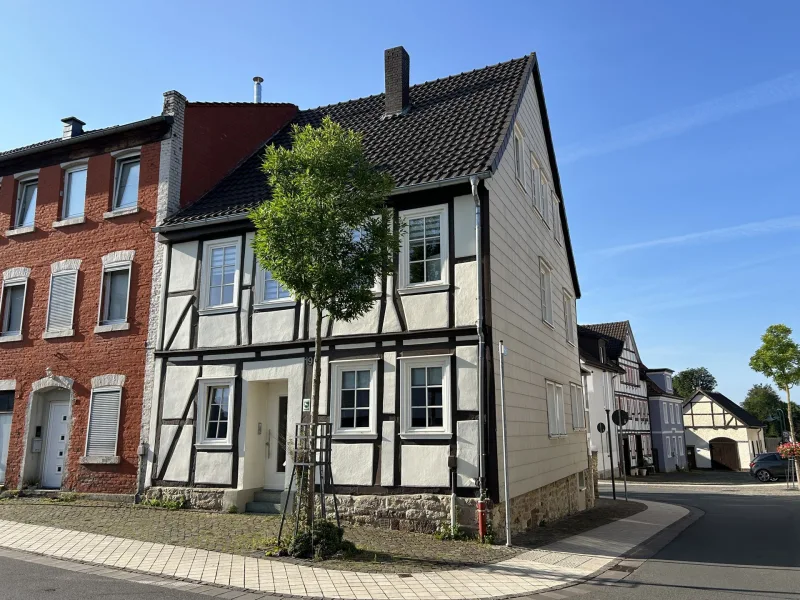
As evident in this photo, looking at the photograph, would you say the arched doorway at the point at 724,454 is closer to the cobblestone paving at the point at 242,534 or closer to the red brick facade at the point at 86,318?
the cobblestone paving at the point at 242,534

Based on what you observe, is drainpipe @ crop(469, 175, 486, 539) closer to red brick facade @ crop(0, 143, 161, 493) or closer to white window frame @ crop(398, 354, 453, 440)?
white window frame @ crop(398, 354, 453, 440)

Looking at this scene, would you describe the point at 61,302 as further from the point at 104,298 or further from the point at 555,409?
the point at 555,409

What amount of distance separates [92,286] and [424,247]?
8.92 meters

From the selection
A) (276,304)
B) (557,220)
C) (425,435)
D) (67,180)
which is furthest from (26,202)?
(557,220)

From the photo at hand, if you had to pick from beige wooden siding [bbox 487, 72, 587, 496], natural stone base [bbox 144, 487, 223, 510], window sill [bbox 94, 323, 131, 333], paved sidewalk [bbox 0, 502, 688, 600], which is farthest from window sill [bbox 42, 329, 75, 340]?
beige wooden siding [bbox 487, 72, 587, 496]

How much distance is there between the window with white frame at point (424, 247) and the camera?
473 inches

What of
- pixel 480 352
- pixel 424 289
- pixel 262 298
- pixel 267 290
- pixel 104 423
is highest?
pixel 267 290

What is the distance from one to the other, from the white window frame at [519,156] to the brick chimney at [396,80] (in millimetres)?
3025

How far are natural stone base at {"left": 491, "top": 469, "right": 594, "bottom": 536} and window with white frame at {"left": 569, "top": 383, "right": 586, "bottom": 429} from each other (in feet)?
4.79

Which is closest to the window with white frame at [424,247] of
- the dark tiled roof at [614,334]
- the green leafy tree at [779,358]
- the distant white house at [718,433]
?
the green leafy tree at [779,358]

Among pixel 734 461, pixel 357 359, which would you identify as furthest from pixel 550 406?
pixel 734 461

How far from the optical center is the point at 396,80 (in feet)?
54.4

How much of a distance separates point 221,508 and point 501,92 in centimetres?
1094

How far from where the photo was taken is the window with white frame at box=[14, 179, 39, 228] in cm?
1768
